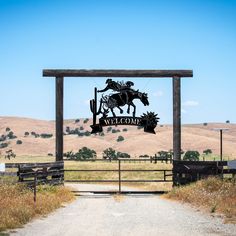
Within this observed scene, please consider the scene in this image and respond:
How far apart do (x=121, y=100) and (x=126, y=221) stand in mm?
10714

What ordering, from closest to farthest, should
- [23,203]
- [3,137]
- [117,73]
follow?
1. [23,203]
2. [117,73]
3. [3,137]

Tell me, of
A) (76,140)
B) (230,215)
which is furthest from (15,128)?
(230,215)

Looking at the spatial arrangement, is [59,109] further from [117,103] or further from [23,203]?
[23,203]

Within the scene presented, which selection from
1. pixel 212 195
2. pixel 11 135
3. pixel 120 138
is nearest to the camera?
pixel 212 195

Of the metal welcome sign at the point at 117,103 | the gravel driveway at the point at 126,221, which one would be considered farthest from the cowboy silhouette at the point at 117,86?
the gravel driveway at the point at 126,221

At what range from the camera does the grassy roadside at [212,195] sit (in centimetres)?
1593

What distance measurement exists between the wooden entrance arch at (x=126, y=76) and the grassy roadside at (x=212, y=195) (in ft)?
11.8

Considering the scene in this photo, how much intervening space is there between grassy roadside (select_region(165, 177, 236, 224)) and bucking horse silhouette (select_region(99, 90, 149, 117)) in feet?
15.9

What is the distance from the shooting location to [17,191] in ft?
56.2

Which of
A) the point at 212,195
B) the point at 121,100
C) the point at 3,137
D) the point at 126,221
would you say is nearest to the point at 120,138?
the point at 3,137

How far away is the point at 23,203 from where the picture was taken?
49.8 feet

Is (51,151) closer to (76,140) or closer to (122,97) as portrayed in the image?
(76,140)

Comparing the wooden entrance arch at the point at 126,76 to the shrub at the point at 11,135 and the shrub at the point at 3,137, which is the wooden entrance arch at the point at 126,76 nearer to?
the shrub at the point at 11,135

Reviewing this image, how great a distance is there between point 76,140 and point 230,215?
118m
